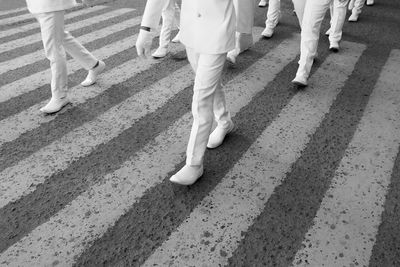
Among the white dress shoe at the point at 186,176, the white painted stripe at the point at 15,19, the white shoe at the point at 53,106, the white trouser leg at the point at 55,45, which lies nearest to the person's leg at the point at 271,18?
the white trouser leg at the point at 55,45

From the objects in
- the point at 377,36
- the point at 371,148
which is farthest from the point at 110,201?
the point at 377,36

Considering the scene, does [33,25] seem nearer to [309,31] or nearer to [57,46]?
[57,46]

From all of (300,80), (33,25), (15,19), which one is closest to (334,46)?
(300,80)

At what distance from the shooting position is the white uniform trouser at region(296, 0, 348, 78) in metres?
4.21

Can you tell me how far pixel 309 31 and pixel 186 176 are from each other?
2.63 m

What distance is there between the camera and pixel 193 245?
242 centimetres

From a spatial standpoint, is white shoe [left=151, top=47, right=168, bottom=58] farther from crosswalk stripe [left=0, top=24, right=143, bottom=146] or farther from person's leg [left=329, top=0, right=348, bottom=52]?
person's leg [left=329, top=0, right=348, bottom=52]

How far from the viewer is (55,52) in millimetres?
3760

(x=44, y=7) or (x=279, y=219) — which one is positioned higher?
(x=44, y=7)

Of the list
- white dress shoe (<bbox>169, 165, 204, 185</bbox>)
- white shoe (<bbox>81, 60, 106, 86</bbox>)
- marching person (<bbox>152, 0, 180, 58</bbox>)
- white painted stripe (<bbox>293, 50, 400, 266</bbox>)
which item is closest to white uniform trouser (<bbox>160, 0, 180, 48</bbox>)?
marching person (<bbox>152, 0, 180, 58</bbox>)

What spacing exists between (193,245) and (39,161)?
5.76ft

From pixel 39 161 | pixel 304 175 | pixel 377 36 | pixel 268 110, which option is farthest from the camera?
pixel 377 36

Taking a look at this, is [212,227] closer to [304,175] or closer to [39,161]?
[304,175]

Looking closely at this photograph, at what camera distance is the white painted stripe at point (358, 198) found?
2369mm
